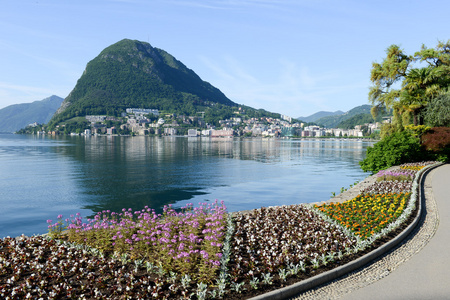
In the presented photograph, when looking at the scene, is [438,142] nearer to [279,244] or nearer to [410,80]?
[410,80]

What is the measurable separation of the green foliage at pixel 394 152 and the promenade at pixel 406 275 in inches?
889

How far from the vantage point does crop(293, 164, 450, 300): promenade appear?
7.41 meters

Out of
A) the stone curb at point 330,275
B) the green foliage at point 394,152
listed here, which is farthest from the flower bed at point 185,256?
the green foliage at point 394,152

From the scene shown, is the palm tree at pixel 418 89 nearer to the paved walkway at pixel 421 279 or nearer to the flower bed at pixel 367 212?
the flower bed at pixel 367 212

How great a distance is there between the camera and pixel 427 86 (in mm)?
40750

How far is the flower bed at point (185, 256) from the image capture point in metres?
7.58

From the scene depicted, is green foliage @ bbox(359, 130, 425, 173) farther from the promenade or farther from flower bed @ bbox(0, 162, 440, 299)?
the promenade

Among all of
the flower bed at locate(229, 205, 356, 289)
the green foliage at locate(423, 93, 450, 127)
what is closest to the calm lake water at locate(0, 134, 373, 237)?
the flower bed at locate(229, 205, 356, 289)

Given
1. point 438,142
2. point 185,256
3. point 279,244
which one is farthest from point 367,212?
point 438,142

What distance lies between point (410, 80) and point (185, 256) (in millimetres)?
42406

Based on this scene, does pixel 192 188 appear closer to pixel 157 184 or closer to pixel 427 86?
pixel 157 184

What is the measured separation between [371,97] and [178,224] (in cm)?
4149

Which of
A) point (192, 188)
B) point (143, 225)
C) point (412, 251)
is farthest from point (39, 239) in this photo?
point (192, 188)

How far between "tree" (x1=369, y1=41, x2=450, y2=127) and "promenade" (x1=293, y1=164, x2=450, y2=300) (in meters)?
32.8
